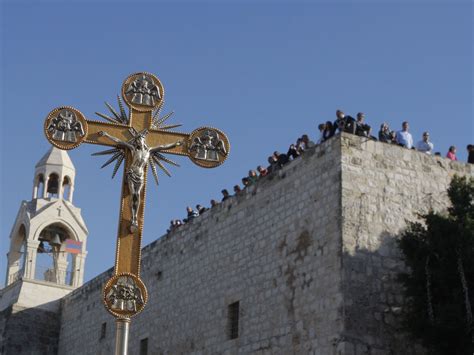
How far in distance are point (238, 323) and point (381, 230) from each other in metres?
3.40

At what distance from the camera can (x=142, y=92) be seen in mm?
8148

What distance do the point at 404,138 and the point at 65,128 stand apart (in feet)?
26.1

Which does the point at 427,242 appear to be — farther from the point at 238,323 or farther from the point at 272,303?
the point at 238,323

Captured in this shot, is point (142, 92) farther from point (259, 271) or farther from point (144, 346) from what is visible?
point (144, 346)

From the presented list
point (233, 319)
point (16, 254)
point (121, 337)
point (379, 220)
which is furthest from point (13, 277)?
point (121, 337)

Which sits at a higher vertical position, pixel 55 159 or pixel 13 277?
pixel 55 159

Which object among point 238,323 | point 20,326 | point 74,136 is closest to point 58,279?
point 20,326

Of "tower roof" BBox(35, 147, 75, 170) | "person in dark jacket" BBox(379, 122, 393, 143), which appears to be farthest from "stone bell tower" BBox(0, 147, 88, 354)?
"person in dark jacket" BBox(379, 122, 393, 143)

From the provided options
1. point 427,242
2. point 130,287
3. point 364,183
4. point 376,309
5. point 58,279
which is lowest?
point 130,287

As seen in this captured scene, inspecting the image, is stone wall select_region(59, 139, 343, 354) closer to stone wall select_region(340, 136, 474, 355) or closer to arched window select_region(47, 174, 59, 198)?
stone wall select_region(340, 136, 474, 355)

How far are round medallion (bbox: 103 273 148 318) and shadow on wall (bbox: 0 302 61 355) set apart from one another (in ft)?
57.3

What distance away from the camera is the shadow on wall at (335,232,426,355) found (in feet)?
40.4

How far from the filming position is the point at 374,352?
1234 centimetres

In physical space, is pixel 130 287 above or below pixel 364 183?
below
